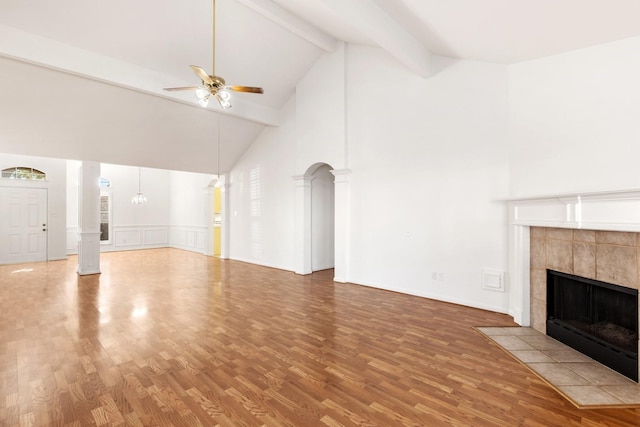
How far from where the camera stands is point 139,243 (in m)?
11.6

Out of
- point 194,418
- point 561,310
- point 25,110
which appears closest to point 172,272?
point 25,110

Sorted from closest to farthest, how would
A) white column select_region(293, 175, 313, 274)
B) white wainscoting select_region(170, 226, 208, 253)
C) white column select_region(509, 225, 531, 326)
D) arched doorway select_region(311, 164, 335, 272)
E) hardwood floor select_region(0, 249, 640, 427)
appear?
hardwood floor select_region(0, 249, 640, 427)
white column select_region(509, 225, 531, 326)
white column select_region(293, 175, 313, 274)
arched doorway select_region(311, 164, 335, 272)
white wainscoting select_region(170, 226, 208, 253)

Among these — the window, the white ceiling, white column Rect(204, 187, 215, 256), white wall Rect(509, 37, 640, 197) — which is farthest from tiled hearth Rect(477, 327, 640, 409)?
the window

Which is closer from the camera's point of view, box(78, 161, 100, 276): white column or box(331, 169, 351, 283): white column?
box(331, 169, 351, 283): white column

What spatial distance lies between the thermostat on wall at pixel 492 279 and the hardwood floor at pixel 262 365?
14.3 inches

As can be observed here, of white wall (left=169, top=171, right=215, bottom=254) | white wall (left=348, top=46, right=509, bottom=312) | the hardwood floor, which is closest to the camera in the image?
the hardwood floor

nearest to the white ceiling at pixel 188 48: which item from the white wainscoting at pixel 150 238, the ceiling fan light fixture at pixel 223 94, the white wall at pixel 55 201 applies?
the ceiling fan light fixture at pixel 223 94

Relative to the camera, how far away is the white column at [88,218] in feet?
21.9

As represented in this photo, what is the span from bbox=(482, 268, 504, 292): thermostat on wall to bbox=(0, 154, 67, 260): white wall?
1130 cm

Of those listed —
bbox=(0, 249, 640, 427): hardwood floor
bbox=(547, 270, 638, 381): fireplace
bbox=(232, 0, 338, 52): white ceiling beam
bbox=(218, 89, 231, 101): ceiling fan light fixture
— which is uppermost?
bbox=(232, 0, 338, 52): white ceiling beam

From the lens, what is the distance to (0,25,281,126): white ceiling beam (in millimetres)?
4027

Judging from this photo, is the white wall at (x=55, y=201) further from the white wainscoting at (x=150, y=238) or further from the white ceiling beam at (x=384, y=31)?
the white ceiling beam at (x=384, y=31)

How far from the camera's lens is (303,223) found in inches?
263

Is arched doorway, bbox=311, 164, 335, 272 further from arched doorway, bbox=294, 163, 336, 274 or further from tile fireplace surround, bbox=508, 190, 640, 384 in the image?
tile fireplace surround, bbox=508, 190, 640, 384
